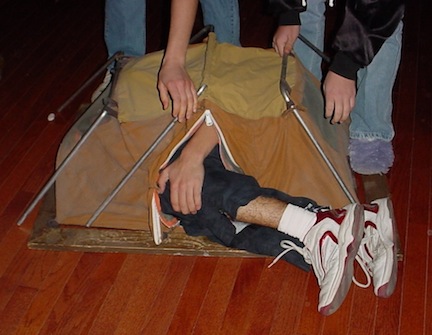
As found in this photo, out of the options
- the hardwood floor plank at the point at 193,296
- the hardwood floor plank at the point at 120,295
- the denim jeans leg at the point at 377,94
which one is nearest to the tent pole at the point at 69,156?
the hardwood floor plank at the point at 120,295

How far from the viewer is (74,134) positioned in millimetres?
1749

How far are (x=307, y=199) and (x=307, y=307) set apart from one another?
256 millimetres

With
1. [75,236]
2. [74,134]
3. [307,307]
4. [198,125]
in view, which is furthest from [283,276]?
[74,134]

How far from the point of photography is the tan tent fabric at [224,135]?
5.26ft

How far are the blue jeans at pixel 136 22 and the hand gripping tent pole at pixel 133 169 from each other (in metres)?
0.52

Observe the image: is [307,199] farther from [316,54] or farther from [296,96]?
[316,54]

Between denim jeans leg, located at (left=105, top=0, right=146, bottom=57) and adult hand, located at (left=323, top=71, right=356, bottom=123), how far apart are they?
0.72 m

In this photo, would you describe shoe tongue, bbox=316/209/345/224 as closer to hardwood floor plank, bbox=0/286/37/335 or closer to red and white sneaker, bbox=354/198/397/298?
red and white sneaker, bbox=354/198/397/298

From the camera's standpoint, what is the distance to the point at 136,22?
6.55 feet

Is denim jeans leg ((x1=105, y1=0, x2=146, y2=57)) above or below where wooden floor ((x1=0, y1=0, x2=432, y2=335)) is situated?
above

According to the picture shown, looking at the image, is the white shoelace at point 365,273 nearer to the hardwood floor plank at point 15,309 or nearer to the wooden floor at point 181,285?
the wooden floor at point 181,285

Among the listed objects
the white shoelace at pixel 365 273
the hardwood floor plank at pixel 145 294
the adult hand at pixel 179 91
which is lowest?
the white shoelace at pixel 365 273

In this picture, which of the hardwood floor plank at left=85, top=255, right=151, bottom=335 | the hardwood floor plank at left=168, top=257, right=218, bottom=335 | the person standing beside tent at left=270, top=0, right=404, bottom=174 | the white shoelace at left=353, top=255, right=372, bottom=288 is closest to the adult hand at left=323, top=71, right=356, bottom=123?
the person standing beside tent at left=270, top=0, right=404, bottom=174

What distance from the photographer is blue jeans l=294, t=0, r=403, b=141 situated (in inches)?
66.6
